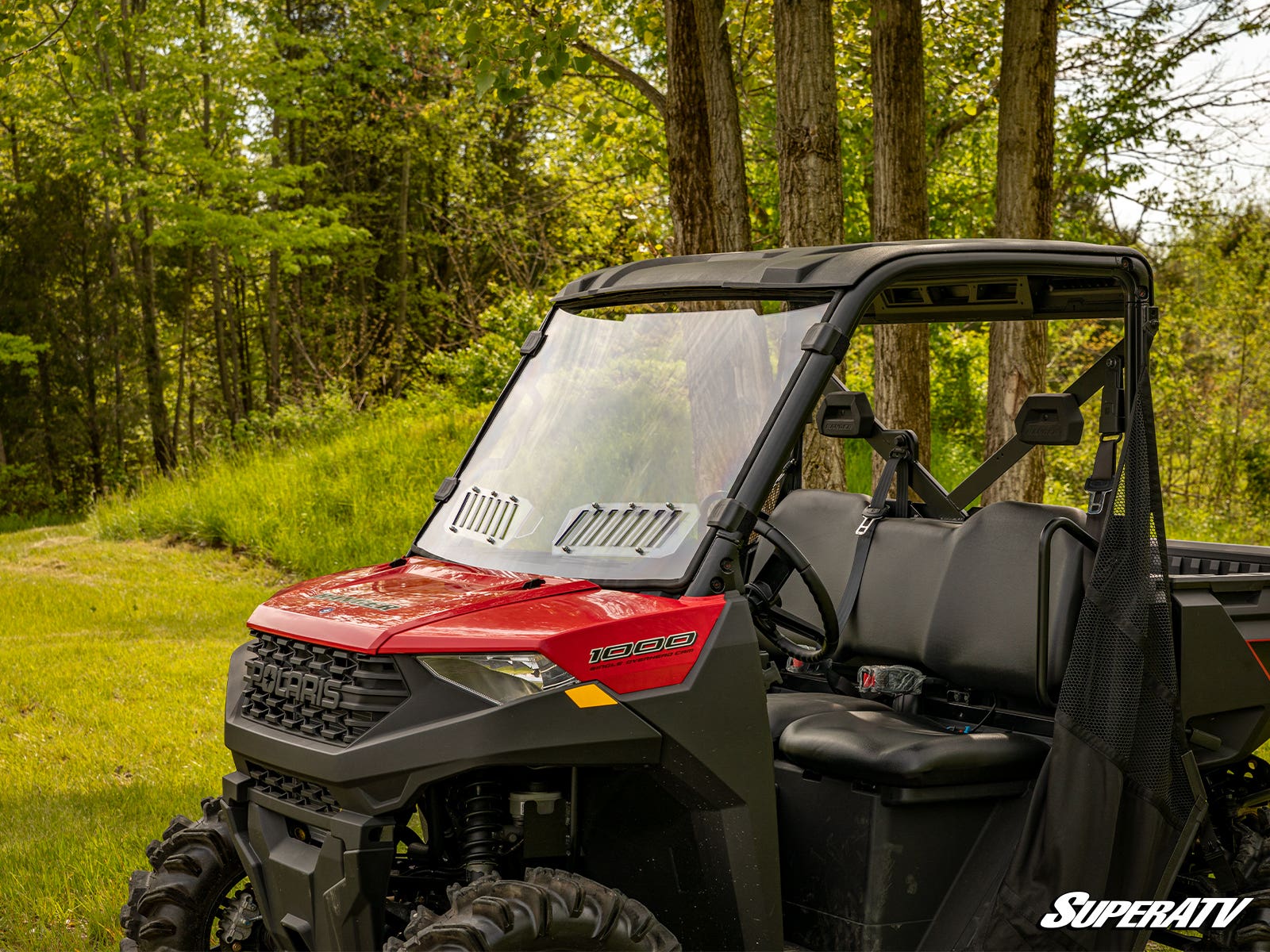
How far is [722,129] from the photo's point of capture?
862 centimetres

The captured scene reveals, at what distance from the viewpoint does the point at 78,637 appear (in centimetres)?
1007

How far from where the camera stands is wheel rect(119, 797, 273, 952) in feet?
11.2

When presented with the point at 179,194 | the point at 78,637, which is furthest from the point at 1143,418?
the point at 179,194

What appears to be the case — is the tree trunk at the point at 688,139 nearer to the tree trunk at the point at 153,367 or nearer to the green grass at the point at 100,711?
the green grass at the point at 100,711

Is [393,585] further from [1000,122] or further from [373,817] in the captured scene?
[1000,122]

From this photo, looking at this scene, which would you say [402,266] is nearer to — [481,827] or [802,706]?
[802,706]

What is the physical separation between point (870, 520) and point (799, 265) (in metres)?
1.37

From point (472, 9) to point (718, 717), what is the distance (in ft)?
23.1

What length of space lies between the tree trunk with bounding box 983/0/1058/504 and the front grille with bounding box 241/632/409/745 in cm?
569

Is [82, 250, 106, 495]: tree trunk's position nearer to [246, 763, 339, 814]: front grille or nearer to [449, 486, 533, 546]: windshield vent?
[449, 486, 533, 546]: windshield vent

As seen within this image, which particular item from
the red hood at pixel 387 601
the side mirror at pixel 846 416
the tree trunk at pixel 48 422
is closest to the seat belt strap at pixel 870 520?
the side mirror at pixel 846 416

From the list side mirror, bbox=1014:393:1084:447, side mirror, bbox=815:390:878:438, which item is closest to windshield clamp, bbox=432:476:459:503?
side mirror, bbox=815:390:878:438

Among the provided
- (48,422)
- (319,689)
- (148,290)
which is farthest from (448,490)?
(48,422)

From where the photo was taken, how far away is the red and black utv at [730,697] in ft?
9.07
